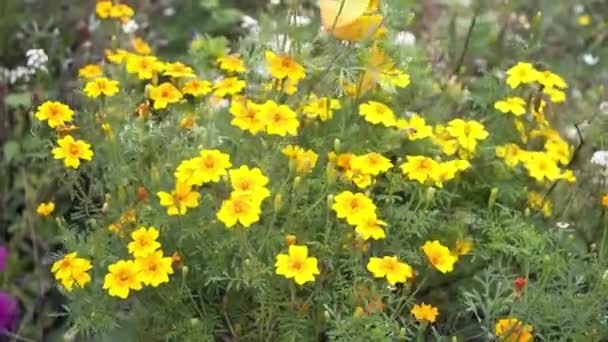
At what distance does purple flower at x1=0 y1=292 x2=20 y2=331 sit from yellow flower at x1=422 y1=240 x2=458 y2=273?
82 cm

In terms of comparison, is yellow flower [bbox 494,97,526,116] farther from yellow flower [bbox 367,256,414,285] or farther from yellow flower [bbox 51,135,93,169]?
yellow flower [bbox 51,135,93,169]

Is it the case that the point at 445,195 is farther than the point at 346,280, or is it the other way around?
the point at 445,195

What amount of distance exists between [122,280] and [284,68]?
0.41m

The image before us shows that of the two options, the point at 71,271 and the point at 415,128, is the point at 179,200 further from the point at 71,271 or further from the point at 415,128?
the point at 415,128

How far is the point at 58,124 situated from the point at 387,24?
61 centimetres

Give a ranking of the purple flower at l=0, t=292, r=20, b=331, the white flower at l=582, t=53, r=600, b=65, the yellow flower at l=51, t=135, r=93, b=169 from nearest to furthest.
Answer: the yellow flower at l=51, t=135, r=93, b=169 → the purple flower at l=0, t=292, r=20, b=331 → the white flower at l=582, t=53, r=600, b=65

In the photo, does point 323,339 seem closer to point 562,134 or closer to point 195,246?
point 195,246

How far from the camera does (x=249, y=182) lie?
4.64 feet

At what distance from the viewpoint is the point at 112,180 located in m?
1.54

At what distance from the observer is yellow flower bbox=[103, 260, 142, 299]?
1392 millimetres

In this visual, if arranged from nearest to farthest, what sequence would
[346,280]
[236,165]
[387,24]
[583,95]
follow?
1. [346,280]
2. [236,165]
3. [387,24]
4. [583,95]

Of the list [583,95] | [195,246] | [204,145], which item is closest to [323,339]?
[195,246]

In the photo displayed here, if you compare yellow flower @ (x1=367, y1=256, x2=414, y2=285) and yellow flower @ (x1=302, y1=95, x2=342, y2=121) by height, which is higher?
yellow flower @ (x1=302, y1=95, x2=342, y2=121)

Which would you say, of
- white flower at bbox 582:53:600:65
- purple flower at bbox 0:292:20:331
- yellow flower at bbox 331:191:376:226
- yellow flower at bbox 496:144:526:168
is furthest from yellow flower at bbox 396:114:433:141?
white flower at bbox 582:53:600:65
